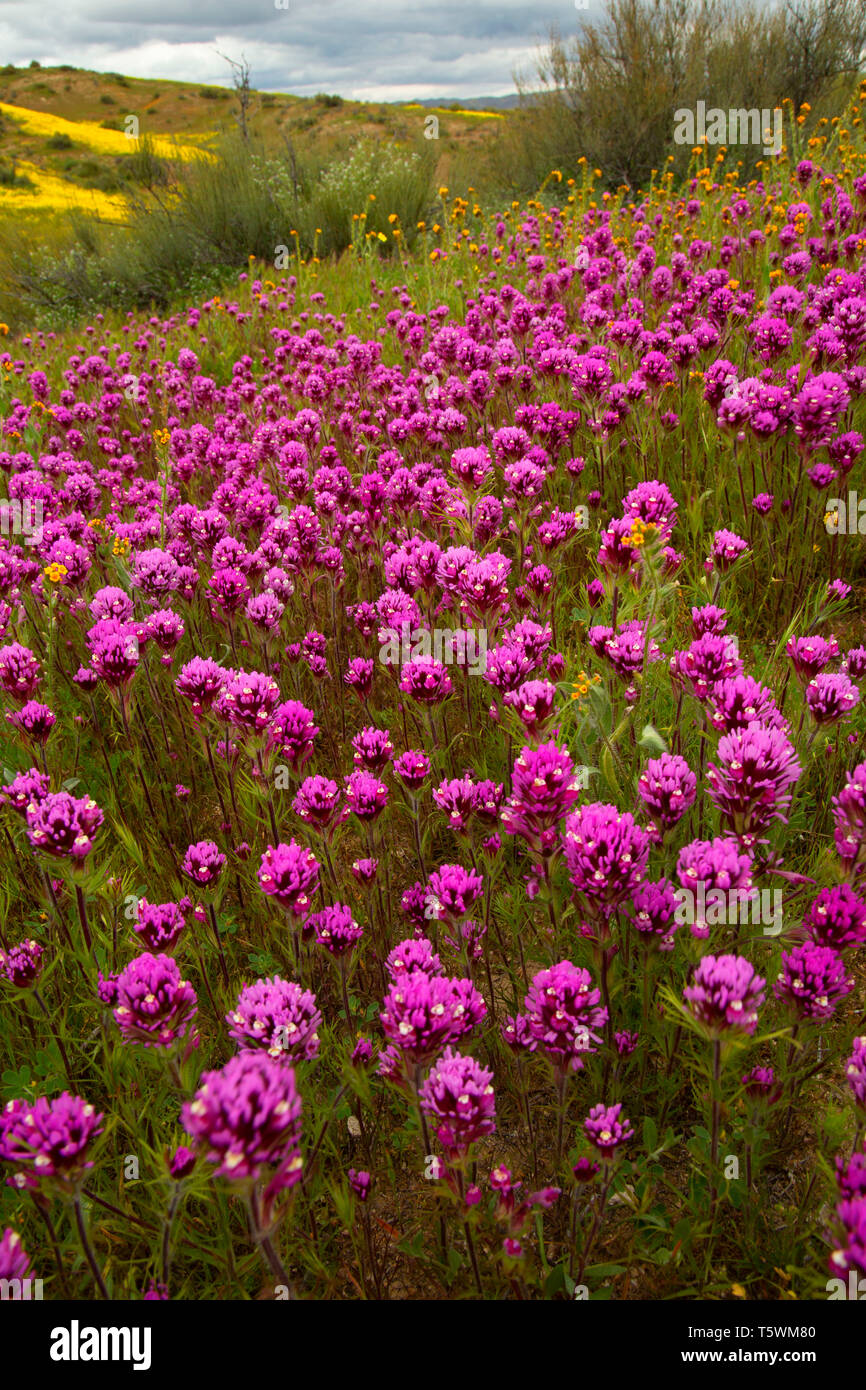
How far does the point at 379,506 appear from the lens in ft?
14.3

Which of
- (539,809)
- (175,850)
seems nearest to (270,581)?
(175,850)

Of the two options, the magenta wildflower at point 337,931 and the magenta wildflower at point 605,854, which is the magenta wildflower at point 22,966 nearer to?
the magenta wildflower at point 337,931

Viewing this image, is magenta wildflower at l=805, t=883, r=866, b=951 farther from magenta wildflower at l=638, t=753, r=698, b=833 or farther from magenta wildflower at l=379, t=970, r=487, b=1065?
magenta wildflower at l=379, t=970, r=487, b=1065

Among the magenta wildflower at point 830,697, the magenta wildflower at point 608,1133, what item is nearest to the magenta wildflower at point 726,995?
the magenta wildflower at point 608,1133

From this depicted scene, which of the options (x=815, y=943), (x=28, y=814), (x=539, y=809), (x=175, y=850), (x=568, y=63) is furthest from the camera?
(x=568, y=63)

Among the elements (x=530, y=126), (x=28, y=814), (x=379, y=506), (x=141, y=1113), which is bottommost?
(x=141, y=1113)

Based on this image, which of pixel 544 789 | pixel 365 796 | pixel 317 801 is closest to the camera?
pixel 544 789

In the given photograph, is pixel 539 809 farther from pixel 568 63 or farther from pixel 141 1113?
pixel 568 63

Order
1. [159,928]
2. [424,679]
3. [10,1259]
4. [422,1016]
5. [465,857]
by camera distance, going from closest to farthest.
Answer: [10,1259] → [422,1016] → [159,928] → [424,679] → [465,857]

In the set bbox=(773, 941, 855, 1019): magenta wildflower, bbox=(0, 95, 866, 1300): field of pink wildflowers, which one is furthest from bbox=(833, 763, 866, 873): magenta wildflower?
bbox=(773, 941, 855, 1019): magenta wildflower

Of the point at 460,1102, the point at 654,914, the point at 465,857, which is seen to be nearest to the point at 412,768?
the point at 465,857

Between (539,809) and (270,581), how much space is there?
2361 mm

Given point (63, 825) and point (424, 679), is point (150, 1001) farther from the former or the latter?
point (424, 679)

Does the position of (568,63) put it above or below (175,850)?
above
